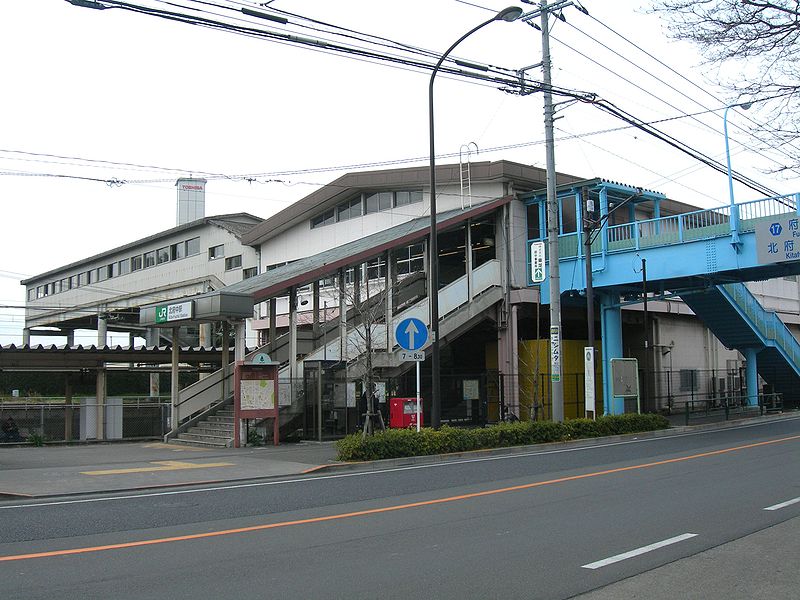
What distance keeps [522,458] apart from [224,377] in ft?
39.3

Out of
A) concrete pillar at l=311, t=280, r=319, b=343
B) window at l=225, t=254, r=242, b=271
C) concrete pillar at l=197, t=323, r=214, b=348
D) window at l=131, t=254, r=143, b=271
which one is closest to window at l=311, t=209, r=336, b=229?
window at l=225, t=254, r=242, b=271

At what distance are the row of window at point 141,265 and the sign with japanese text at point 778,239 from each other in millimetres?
26962

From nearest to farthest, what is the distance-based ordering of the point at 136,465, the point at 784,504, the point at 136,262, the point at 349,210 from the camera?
the point at 784,504, the point at 136,465, the point at 349,210, the point at 136,262

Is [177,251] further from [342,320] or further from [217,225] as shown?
[342,320]

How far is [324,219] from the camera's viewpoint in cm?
3784

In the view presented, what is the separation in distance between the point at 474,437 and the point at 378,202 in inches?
690

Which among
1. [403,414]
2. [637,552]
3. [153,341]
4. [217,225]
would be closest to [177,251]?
[217,225]

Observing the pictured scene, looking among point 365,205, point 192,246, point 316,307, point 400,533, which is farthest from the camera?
point 192,246

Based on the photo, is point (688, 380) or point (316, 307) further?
point (688, 380)

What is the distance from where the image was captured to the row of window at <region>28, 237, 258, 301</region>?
4469cm

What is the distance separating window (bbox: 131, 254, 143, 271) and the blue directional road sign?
40.7m

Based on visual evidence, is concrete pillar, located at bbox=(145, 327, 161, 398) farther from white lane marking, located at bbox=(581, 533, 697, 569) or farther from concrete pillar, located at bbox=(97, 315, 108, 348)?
white lane marking, located at bbox=(581, 533, 697, 569)

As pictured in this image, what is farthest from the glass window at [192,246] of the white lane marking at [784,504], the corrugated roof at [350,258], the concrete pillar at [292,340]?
the white lane marking at [784,504]

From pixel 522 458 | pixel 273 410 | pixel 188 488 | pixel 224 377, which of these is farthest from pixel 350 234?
pixel 188 488
